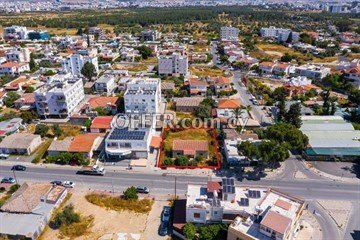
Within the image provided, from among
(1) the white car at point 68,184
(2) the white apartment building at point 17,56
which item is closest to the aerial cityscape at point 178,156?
(1) the white car at point 68,184

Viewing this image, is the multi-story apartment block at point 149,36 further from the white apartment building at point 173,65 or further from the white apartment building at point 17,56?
the white apartment building at point 173,65

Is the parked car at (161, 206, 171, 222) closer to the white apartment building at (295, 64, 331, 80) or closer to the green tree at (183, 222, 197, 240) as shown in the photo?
the green tree at (183, 222, 197, 240)

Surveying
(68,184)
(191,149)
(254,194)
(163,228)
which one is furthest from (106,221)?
(191,149)

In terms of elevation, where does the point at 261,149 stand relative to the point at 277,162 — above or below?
above

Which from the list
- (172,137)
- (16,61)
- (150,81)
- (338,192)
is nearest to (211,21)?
(16,61)

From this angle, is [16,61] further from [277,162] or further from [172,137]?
[277,162]
